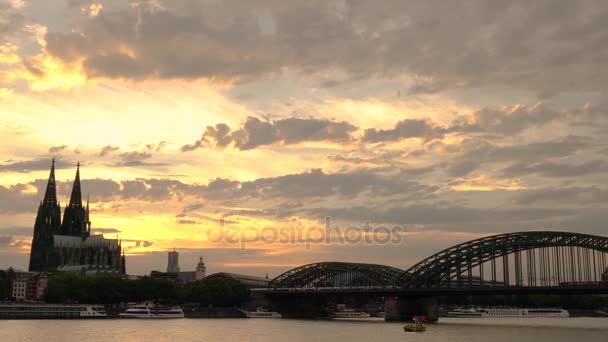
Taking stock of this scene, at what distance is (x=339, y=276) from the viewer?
144 m

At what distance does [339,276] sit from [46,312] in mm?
53740

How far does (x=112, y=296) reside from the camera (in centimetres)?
13025

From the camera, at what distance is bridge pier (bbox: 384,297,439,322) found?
389 feet

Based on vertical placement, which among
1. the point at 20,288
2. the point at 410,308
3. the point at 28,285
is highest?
Answer: the point at 28,285

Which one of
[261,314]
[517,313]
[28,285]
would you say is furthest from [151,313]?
[517,313]

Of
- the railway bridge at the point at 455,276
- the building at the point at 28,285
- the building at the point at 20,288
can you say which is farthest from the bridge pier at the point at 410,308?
the building at the point at 20,288

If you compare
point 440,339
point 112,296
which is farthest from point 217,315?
point 440,339

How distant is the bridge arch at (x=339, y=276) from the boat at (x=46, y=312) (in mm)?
39444

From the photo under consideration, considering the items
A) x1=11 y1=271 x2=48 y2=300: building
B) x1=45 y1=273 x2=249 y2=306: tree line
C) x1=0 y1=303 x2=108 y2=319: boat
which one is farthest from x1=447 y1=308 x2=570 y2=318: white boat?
x1=11 y1=271 x2=48 y2=300: building

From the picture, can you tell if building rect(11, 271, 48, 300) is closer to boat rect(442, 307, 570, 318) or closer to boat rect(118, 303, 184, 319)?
boat rect(118, 303, 184, 319)

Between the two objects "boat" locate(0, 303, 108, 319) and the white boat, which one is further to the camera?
the white boat

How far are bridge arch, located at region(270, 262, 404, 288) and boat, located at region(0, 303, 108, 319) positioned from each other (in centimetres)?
3944

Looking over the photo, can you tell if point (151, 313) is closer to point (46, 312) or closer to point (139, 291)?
point (139, 291)

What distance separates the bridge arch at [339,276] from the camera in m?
129
